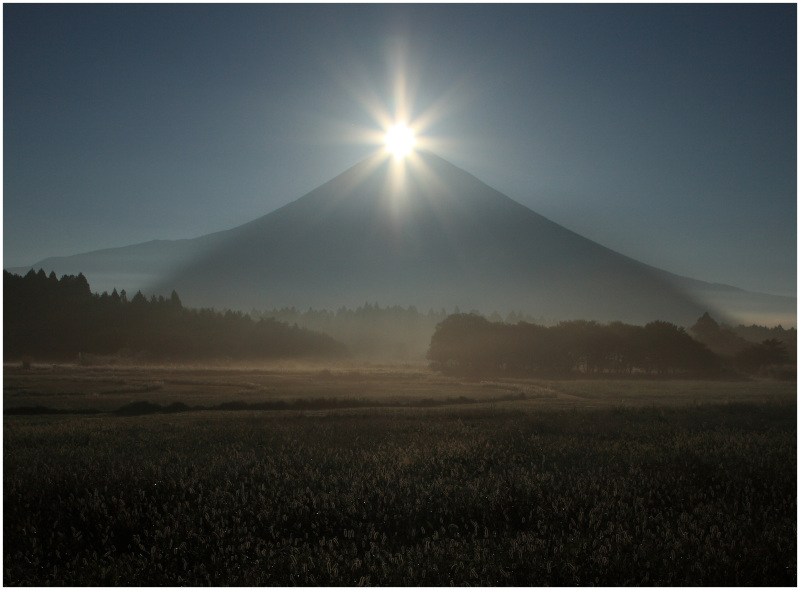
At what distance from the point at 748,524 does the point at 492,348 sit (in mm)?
23175

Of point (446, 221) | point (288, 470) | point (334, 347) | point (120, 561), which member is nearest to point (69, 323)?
point (334, 347)

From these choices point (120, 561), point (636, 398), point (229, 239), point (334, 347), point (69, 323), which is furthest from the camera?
point (229, 239)

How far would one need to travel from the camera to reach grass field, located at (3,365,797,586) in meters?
6.82

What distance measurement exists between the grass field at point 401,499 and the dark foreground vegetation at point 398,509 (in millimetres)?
39

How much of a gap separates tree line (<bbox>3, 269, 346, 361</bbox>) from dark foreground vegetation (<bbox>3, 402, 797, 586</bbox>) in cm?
1239

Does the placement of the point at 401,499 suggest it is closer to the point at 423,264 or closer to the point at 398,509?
the point at 398,509

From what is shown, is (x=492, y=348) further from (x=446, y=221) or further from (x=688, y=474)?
(x=446, y=221)

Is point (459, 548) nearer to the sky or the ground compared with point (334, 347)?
nearer to the ground

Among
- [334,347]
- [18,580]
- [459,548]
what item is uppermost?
[334,347]

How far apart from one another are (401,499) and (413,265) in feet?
250

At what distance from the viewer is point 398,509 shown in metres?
8.41

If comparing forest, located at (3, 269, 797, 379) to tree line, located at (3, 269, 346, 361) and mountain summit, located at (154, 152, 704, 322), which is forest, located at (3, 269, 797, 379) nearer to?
tree line, located at (3, 269, 346, 361)

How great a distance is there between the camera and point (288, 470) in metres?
10.7

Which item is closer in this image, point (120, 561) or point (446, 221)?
point (120, 561)
